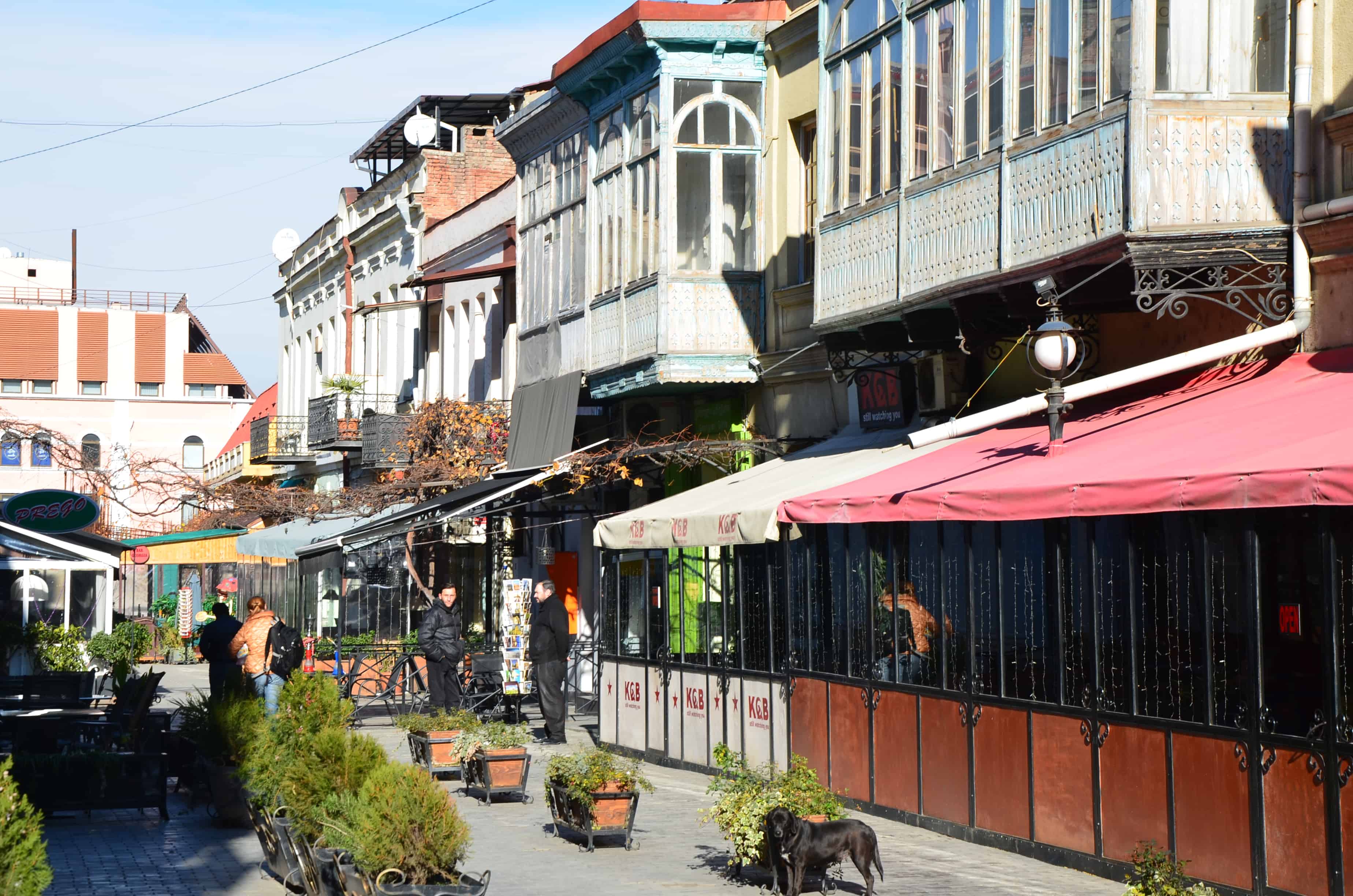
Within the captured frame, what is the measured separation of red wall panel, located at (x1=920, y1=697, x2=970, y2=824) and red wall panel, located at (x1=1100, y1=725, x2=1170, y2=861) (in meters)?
1.72

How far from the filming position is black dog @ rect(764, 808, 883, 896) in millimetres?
9977

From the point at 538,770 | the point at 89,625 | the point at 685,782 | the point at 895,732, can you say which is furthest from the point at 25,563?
the point at 895,732

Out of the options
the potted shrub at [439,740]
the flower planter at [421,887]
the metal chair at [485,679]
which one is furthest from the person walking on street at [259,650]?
the flower planter at [421,887]

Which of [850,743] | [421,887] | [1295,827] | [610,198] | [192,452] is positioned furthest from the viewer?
[192,452]

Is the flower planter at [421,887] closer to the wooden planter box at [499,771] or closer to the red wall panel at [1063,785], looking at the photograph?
the red wall panel at [1063,785]

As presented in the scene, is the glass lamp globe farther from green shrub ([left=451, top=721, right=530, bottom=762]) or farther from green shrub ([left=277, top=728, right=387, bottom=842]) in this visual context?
green shrub ([left=451, top=721, right=530, bottom=762])

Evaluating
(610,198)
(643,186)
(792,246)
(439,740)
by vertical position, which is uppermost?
(610,198)

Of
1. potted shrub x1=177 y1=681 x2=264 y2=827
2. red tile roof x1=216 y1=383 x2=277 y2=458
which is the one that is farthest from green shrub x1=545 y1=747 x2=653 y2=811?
red tile roof x1=216 y1=383 x2=277 y2=458

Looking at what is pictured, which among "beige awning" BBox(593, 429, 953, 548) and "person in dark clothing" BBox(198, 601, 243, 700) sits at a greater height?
"beige awning" BBox(593, 429, 953, 548)

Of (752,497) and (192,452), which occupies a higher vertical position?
(192,452)

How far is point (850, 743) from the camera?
46.1 feet

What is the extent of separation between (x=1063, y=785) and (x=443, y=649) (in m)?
10.8

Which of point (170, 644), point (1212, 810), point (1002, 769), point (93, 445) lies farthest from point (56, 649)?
point (93, 445)

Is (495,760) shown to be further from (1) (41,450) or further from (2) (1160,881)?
(1) (41,450)
